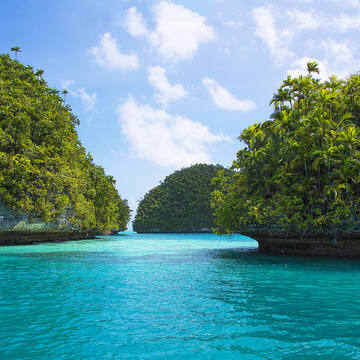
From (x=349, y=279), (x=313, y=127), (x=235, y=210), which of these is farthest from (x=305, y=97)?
(x=349, y=279)

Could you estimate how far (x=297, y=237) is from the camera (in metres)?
22.3

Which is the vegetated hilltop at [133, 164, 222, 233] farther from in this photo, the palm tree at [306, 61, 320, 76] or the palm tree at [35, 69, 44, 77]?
the palm tree at [306, 61, 320, 76]

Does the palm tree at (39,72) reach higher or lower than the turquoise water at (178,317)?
higher

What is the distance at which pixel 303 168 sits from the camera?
68.8ft

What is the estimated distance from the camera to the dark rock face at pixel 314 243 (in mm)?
20328

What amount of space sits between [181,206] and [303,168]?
3767 inches

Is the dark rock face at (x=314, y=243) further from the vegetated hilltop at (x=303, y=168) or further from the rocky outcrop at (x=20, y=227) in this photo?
the rocky outcrop at (x=20, y=227)

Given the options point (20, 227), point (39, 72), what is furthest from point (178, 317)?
point (39, 72)

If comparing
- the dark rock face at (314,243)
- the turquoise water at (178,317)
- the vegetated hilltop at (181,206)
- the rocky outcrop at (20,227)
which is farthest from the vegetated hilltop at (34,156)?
the vegetated hilltop at (181,206)

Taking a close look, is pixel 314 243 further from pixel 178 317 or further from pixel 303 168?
pixel 178 317

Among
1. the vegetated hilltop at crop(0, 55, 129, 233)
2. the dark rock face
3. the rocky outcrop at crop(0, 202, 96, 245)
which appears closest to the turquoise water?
the dark rock face

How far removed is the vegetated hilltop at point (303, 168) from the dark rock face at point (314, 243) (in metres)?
0.16

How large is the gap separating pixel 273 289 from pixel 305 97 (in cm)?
1827

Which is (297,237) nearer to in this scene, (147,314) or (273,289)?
(273,289)
